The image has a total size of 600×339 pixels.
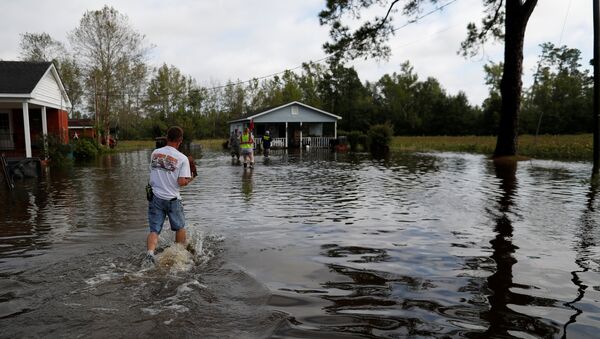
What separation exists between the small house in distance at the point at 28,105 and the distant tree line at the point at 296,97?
924 centimetres

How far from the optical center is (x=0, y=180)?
1457 centimetres

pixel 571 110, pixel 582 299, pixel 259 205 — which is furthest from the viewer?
pixel 571 110

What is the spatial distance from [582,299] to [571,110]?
183 ft

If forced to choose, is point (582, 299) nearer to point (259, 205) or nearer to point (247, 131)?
point (259, 205)

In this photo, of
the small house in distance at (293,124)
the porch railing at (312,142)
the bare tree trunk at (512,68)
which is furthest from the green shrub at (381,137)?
the bare tree trunk at (512,68)

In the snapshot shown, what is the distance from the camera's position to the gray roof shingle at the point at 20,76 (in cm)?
1867

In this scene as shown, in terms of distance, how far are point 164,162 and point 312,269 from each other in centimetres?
216

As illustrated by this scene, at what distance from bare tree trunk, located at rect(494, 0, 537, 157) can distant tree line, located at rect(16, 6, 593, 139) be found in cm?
1436

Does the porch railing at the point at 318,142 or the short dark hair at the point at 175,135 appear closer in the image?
the short dark hair at the point at 175,135

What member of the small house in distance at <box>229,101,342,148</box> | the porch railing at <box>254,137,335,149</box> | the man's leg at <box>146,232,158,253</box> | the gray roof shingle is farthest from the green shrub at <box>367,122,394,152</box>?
the man's leg at <box>146,232,158,253</box>

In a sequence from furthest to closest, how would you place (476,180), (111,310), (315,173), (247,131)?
(247,131), (315,173), (476,180), (111,310)

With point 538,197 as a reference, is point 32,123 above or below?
above

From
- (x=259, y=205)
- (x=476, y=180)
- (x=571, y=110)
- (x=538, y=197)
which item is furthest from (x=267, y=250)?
(x=571, y=110)

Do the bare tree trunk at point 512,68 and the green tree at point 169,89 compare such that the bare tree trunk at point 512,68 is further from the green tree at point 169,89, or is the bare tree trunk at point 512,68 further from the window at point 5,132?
the green tree at point 169,89
